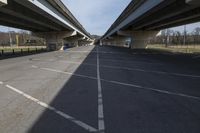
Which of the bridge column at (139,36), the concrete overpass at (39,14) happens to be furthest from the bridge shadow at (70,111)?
the bridge column at (139,36)

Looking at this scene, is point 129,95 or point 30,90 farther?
point 30,90

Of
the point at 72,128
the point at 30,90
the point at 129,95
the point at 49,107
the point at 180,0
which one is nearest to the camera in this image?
the point at 72,128

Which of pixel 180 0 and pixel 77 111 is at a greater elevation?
pixel 180 0

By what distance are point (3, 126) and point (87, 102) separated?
2938 mm

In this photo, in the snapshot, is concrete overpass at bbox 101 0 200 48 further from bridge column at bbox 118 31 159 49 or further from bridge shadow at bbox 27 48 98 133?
bridge shadow at bbox 27 48 98 133

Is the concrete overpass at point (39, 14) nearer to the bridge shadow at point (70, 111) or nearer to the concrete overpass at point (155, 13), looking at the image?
the concrete overpass at point (155, 13)

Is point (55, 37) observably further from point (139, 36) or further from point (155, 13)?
point (155, 13)

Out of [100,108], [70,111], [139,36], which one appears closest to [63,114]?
[70,111]

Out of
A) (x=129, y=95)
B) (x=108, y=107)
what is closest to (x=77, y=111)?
(x=108, y=107)

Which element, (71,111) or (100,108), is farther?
(100,108)

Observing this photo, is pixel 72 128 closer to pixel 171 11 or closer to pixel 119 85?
pixel 119 85

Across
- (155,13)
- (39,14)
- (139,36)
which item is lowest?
(139,36)

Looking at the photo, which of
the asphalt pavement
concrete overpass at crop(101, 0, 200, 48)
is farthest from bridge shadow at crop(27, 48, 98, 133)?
concrete overpass at crop(101, 0, 200, 48)

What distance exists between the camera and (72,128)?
242 inches
